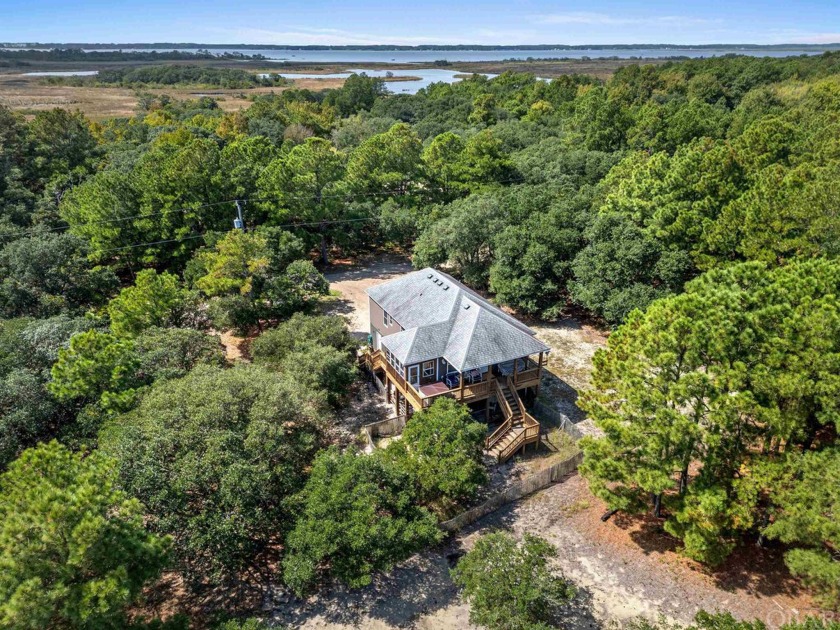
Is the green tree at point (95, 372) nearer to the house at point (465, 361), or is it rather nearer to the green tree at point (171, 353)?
the green tree at point (171, 353)

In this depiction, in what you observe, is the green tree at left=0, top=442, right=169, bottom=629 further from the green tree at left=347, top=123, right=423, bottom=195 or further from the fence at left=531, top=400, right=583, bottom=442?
the green tree at left=347, top=123, right=423, bottom=195

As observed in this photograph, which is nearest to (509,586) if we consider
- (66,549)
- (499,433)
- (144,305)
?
(499,433)

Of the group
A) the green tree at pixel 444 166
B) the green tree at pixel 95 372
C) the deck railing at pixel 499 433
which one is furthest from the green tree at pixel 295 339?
the green tree at pixel 444 166

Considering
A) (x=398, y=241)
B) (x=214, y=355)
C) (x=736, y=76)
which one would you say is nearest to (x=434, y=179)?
(x=398, y=241)

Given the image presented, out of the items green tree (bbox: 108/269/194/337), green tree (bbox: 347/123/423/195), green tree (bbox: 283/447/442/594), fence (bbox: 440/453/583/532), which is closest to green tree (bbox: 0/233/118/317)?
green tree (bbox: 108/269/194/337)

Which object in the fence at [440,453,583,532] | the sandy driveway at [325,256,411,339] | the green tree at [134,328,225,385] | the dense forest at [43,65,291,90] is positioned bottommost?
the fence at [440,453,583,532]

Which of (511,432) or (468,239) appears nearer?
(511,432)

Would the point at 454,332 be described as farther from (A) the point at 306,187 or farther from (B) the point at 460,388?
(A) the point at 306,187
